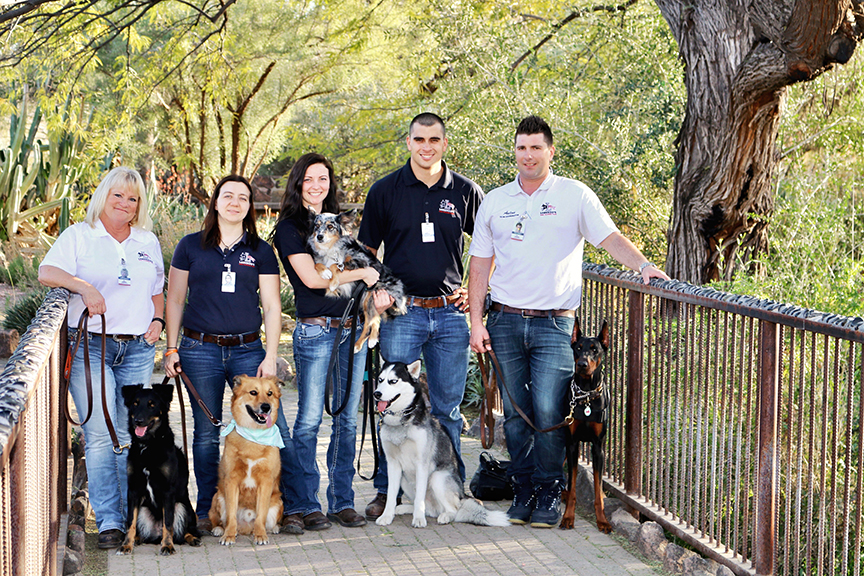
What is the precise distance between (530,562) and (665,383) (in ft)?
4.17

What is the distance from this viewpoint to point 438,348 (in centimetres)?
494

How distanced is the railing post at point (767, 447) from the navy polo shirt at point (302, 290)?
2287 mm

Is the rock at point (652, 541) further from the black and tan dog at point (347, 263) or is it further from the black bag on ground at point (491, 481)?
the black and tan dog at point (347, 263)

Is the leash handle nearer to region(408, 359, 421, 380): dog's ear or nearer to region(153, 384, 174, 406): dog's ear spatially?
region(408, 359, 421, 380): dog's ear

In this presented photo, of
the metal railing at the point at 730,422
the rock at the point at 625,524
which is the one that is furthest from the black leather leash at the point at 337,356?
the rock at the point at 625,524

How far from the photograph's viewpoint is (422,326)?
486cm

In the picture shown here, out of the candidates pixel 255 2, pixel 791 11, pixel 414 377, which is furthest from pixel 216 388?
pixel 255 2

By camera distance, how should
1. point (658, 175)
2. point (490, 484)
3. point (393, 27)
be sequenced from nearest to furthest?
point (490, 484), point (658, 175), point (393, 27)

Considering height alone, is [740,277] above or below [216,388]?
above

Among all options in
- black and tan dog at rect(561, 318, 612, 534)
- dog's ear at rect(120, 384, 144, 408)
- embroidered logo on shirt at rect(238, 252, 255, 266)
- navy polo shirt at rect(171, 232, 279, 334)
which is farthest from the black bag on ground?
dog's ear at rect(120, 384, 144, 408)

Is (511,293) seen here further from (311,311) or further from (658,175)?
(658,175)

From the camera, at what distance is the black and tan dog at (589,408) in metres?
4.54

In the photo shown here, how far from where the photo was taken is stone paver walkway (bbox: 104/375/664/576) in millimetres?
4199

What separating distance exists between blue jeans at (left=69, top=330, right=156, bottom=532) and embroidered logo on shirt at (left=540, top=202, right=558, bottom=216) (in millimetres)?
2376
